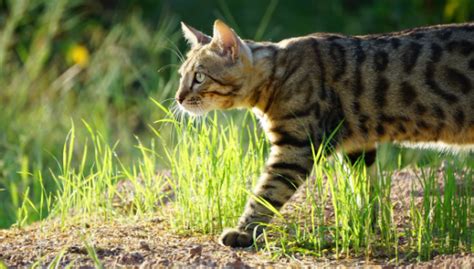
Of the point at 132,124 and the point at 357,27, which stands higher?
the point at 357,27

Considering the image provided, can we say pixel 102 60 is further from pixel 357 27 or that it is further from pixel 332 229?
pixel 332 229

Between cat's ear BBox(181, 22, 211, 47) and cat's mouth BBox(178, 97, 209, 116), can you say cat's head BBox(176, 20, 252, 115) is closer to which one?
cat's mouth BBox(178, 97, 209, 116)

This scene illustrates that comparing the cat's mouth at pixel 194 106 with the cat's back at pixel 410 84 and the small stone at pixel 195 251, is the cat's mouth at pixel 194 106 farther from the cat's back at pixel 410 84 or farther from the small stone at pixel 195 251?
the small stone at pixel 195 251

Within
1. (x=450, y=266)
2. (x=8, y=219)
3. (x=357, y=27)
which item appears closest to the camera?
(x=450, y=266)

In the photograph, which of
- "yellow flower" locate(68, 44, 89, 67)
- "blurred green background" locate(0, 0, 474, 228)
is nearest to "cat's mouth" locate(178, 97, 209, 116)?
"blurred green background" locate(0, 0, 474, 228)

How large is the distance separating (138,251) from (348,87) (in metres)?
1.49

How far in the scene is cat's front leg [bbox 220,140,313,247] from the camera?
4633 millimetres

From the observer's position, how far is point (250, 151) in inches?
201

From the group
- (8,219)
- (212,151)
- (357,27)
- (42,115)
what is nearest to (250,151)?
(212,151)

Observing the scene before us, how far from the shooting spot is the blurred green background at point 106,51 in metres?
7.43

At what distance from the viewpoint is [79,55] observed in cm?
895

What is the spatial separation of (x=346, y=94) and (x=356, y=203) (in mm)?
769

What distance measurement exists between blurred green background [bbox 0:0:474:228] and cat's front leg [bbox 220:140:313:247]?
2.07 m

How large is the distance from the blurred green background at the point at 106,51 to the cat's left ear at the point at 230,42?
1.69 metres
